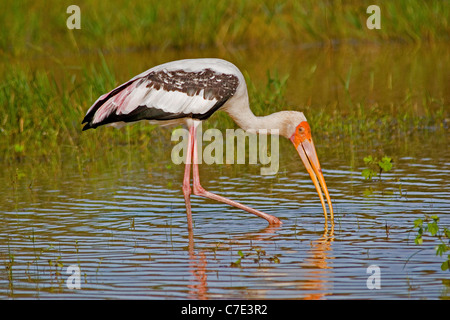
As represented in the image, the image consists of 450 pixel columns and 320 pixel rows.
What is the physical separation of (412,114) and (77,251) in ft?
18.9

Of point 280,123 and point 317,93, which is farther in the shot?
point 317,93

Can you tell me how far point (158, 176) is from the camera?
30.7 feet

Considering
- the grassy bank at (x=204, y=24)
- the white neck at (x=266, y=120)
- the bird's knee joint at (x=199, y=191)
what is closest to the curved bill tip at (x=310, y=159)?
the white neck at (x=266, y=120)

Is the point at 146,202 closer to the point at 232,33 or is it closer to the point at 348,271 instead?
the point at 348,271

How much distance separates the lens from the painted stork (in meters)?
7.84

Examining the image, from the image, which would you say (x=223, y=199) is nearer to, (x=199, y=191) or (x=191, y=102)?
(x=199, y=191)

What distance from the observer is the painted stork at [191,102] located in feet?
25.7

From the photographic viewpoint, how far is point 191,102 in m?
7.84

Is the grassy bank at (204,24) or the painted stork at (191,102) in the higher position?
the grassy bank at (204,24)

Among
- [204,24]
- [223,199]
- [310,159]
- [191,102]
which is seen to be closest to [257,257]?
[223,199]

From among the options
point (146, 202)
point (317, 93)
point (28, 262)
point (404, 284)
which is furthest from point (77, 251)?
point (317, 93)

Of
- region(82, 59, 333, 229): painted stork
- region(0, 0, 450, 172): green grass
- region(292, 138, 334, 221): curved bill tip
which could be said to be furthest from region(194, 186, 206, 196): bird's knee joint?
region(0, 0, 450, 172): green grass

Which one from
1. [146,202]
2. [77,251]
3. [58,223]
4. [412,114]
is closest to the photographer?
[77,251]

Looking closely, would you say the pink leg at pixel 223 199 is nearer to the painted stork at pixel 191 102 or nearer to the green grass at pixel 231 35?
the painted stork at pixel 191 102
